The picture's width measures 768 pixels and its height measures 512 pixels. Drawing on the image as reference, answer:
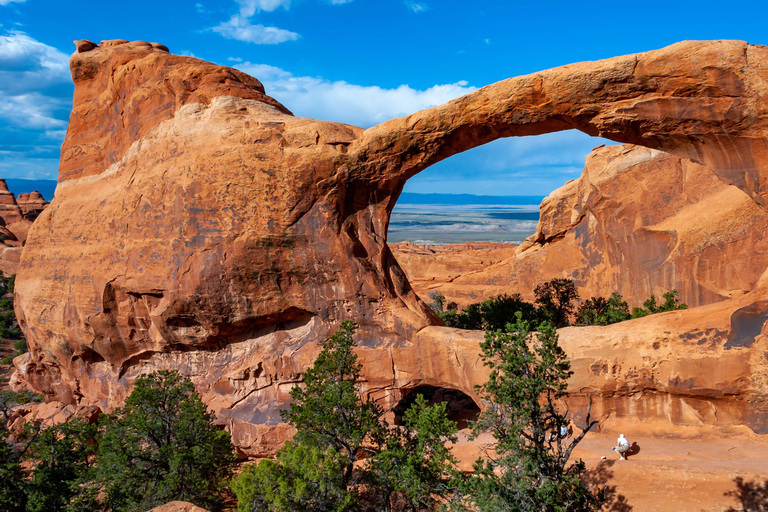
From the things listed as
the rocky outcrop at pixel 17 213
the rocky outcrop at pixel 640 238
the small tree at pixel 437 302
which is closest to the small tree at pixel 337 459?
the rocky outcrop at pixel 640 238

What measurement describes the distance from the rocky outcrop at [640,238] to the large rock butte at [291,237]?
7695mm

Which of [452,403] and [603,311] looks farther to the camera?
[603,311]

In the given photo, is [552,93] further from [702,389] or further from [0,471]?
[0,471]

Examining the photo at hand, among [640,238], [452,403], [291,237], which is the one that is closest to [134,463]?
[291,237]

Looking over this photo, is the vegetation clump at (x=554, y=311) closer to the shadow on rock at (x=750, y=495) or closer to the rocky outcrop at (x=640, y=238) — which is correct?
the rocky outcrop at (x=640, y=238)

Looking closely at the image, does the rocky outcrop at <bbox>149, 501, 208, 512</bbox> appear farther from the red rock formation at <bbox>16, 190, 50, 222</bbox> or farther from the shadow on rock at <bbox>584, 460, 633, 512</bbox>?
the red rock formation at <bbox>16, 190, 50, 222</bbox>

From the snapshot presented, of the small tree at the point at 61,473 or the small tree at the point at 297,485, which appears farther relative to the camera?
the small tree at the point at 61,473

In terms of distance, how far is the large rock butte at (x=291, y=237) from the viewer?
11.1m

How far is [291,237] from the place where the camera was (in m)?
14.2

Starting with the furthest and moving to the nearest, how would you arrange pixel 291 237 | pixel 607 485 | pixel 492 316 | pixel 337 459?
pixel 492 316, pixel 291 237, pixel 607 485, pixel 337 459

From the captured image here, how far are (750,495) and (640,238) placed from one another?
46.7ft

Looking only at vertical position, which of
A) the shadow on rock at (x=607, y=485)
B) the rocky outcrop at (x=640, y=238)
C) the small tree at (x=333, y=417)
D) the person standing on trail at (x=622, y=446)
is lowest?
the shadow on rock at (x=607, y=485)

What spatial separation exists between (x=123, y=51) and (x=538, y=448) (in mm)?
19842

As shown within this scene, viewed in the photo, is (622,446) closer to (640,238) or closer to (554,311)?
(554,311)
